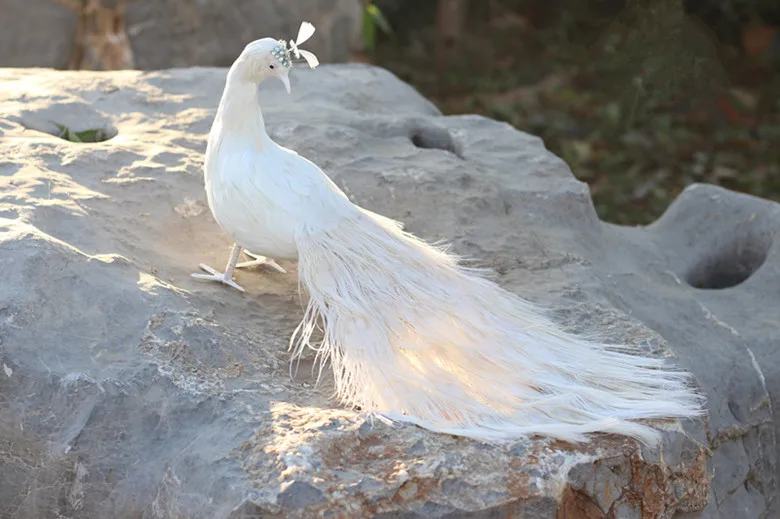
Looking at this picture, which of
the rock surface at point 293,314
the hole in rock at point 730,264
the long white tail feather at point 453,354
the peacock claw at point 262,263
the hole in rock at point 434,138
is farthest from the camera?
the hole in rock at point 434,138

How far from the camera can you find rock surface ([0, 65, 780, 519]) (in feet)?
5.99

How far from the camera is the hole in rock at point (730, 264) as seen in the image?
3174 millimetres

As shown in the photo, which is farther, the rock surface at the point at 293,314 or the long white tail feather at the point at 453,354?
the long white tail feather at the point at 453,354

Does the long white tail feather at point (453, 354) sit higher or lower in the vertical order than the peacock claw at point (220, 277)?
higher

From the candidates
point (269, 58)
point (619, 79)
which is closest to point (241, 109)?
point (269, 58)

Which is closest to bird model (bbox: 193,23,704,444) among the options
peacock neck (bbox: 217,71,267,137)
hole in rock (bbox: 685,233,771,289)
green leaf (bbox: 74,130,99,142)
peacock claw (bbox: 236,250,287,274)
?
peacock neck (bbox: 217,71,267,137)

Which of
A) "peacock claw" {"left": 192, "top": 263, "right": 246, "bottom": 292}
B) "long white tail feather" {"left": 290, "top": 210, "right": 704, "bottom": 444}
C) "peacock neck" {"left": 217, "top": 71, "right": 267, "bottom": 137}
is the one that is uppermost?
"peacock neck" {"left": 217, "top": 71, "right": 267, "bottom": 137}

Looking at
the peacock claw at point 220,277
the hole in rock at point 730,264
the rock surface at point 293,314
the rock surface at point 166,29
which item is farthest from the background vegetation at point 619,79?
the peacock claw at point 220,277

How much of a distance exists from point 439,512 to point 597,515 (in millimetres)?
372

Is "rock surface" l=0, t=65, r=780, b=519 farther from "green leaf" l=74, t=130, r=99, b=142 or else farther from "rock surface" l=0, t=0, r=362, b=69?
"rock surface" l=0, t=0, r=362, b=69

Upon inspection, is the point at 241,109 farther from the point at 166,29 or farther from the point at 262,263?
the point at 166,29

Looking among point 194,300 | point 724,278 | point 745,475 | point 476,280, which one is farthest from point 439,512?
point 724,278

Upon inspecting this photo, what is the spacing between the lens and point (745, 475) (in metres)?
2.66

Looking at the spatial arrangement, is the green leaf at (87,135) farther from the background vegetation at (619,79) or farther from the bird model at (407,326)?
the background vegetation at (619,79)
